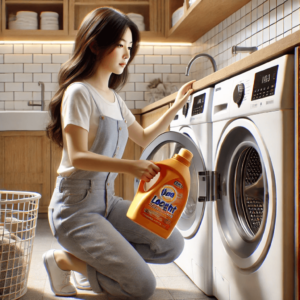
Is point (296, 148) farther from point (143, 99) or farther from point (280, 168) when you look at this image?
point (143, 99)

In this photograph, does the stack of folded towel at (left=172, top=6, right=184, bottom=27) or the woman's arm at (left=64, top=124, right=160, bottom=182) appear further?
the stack of folded towel at (left=172, top=6, right=184, bottom=27)

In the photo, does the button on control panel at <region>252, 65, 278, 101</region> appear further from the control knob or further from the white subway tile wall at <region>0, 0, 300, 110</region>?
the white subway tile wall at <region>0, 0, 300, 110</region>

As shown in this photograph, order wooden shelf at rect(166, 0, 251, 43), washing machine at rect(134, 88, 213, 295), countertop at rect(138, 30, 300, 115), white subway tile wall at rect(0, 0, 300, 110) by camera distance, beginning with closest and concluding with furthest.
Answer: countertop at rect(138, 30, 300, 115) → washing machine at rect(134, 88, 213, 295) → wooden shelf at rect(166, 0, 251, 43) → white subway tile wall at rect(0, 0, 300, 110)

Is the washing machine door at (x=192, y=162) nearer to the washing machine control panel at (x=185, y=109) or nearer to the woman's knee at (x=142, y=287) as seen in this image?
the washing machine control panel at (x=185, y=109)

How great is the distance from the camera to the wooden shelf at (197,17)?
2354mm

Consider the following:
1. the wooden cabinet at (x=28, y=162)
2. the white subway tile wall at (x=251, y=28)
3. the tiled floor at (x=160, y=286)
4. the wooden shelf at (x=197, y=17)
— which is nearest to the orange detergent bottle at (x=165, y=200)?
the tiled floor at (x=160, y=286)

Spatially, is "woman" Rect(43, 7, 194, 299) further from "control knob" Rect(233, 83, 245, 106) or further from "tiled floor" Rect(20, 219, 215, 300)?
"control knob" Rect(233, 83, 245, 106)

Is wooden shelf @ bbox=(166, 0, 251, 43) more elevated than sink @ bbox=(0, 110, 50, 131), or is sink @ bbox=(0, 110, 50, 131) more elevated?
wooden shelf @ bbox=(166, 0, 251, 43)

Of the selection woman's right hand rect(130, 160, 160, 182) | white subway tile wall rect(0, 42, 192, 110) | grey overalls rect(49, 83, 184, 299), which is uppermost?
white subway tile wall rect(0, 42, 192, 110)

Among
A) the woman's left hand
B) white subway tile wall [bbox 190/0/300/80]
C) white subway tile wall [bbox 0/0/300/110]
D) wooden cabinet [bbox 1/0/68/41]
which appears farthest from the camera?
white subway tile wall [bbox 0/0/300/110]

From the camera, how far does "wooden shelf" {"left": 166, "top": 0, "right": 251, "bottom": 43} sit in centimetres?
235

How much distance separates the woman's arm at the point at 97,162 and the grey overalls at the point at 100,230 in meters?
0.12

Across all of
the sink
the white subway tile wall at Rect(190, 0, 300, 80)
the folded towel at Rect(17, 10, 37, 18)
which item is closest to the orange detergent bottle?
the white subway tile wall at Rect(190, 0, 300, 80)

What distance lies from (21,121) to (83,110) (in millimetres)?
1765
